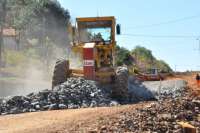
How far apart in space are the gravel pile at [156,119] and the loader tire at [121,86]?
17.6 feet

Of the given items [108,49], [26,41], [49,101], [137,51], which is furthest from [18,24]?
[137,51]

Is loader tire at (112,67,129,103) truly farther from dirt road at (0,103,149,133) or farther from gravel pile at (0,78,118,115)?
dirt road at (0,103,149,133)

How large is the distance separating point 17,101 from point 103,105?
301cm

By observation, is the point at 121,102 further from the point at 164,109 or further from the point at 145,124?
the point at 145,124

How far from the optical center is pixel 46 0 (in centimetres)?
6994

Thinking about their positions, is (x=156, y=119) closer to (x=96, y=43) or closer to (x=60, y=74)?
(x=60, y=74)

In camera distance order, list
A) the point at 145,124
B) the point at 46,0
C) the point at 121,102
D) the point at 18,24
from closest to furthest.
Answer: the point at 145,124 < the point at 121,102 < the point at 18,24 < the point at 46,0

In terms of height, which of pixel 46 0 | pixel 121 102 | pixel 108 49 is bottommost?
pixel 121 102

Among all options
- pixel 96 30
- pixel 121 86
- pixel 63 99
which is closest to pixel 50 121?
pixel 63 99

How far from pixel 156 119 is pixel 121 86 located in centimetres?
909

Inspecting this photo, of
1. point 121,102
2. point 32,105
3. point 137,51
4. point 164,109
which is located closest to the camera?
point 164,109

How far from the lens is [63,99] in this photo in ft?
71.2

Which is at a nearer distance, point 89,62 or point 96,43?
point 89,62

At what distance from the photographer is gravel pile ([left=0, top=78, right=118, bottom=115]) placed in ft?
67.8
